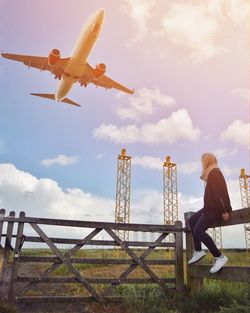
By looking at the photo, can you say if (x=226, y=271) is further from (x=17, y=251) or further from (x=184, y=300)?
(x=17, y=251)

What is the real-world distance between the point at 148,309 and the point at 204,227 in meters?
1.71

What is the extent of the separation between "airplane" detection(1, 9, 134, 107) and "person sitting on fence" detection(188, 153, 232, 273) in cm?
1793

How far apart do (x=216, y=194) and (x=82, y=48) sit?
18957 millimetres

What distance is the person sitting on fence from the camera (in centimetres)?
492

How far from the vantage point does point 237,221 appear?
4.79 m

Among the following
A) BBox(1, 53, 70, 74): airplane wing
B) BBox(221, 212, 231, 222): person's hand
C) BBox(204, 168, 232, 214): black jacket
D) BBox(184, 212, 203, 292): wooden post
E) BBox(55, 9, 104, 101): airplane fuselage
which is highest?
BBox(1, 53, 70, 74): airplane wing

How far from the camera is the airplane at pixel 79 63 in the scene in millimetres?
20797

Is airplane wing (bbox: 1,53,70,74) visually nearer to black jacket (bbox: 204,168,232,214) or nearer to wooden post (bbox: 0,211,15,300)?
wooden post (bbox: 0,211,15,300)

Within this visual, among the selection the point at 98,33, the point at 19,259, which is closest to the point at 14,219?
the point at 19,259

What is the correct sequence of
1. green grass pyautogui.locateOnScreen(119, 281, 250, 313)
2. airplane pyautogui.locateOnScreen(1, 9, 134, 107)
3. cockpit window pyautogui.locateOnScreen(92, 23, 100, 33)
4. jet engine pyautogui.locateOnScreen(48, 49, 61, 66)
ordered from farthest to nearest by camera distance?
jet engine pyautogui.locateOnScreen(48, 49, 61, 66) < airplane pyautogui.locateOnScreen(1, 9, 134, 107) < cockpit window pyautogui.locateOnScreen(92, 23, 100, 33) < green grass pyautogui.locateOnScreen(119, 281, 250, 313)

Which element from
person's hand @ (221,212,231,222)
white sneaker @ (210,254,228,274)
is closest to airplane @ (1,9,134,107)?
person's hand @ (221,212,231,222)

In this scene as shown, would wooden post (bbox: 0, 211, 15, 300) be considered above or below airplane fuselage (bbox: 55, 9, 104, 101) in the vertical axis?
below

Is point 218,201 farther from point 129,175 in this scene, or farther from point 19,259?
point 129,175

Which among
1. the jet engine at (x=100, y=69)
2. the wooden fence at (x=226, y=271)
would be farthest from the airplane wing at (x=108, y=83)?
the wooden fence at (x=226, y=271)
